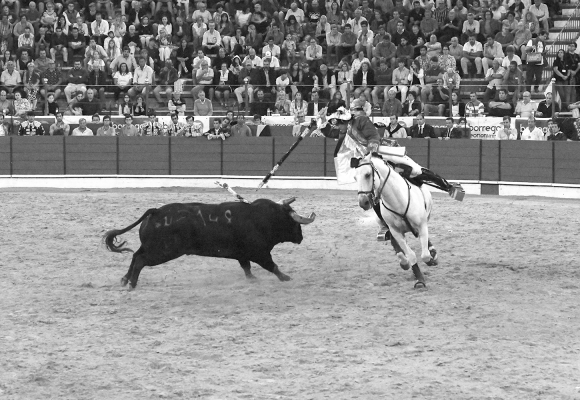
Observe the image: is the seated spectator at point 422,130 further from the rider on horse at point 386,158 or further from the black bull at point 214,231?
the black bull at point 214,231

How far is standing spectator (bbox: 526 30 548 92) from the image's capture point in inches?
821

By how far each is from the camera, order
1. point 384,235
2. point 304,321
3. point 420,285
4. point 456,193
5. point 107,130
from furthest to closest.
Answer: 1. point 107,130
2. point 456,193
3. point 384,235
4. point 420,285
5. point 304,321

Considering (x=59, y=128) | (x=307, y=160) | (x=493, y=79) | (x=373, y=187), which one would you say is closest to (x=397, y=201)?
(x=373, y=187)

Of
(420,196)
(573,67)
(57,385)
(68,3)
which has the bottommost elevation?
(57,385)

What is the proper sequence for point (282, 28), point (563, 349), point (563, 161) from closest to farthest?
point (563, 349) → point (563, 161) → point (282, 28)

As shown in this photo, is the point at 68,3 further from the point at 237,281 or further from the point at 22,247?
the point at 237,281

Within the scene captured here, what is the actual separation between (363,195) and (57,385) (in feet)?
12.5

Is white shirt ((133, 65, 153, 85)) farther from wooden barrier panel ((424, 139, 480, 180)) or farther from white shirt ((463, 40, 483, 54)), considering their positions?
white shirt ((463, 40, 483, 54))

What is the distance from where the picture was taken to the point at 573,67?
20.6 metres

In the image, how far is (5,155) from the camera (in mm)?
22016

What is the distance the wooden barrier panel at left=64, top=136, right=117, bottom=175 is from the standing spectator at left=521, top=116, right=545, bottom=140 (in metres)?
7.96

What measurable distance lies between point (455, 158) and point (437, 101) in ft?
3.72

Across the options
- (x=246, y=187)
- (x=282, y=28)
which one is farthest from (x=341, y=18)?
(x=246, y=187)

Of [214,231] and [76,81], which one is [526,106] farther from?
[214,231]
